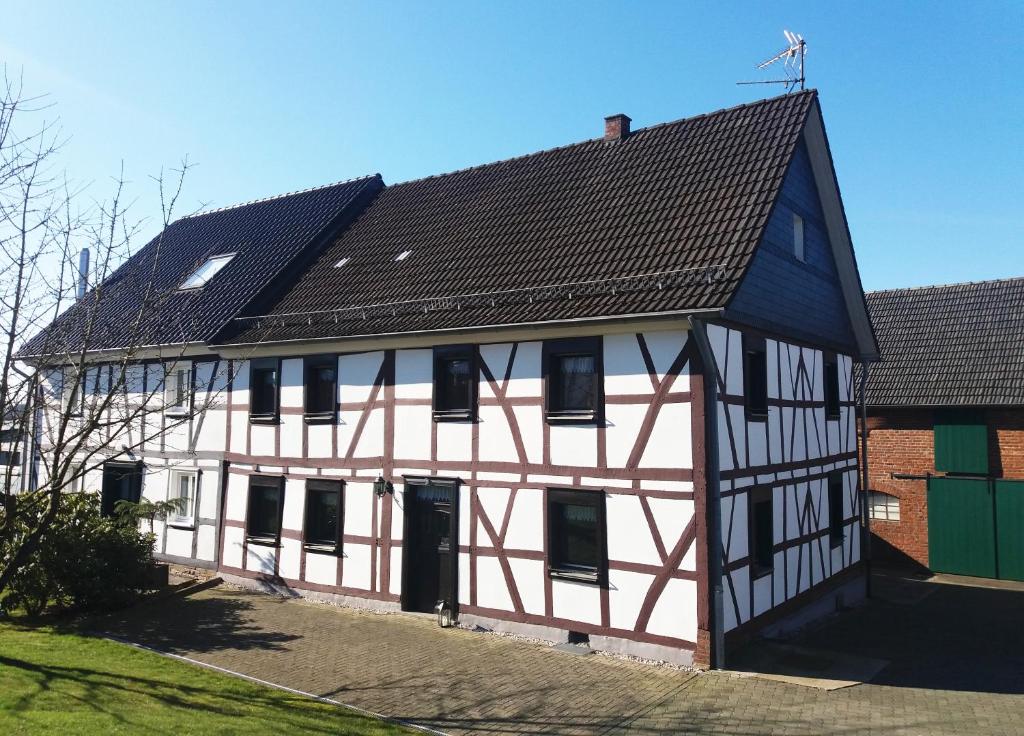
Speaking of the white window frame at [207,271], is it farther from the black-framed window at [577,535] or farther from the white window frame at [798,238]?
the white window frame at [798,238]

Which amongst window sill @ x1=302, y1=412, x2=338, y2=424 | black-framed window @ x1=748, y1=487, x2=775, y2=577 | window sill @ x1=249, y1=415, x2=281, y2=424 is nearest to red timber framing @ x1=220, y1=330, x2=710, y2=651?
window sill @ x1=302, y1=412, x2=338, y2=424

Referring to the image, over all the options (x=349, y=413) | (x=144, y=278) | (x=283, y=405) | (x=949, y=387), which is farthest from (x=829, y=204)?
(x=144, y=278)

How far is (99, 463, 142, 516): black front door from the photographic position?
61.4 feet

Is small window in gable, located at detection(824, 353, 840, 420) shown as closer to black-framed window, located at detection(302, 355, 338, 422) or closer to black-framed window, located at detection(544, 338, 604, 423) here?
black-framed window, located at detection(544, 338, 604, 423)

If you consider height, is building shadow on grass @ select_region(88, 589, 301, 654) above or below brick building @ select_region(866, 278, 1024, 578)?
below

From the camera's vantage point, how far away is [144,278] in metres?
22.0

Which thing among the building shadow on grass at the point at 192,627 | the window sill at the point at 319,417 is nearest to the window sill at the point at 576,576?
the building shadow on grass at the point at 192,627

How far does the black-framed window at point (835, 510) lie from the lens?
16.2m

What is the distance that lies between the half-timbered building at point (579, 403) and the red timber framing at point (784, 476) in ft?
0.21

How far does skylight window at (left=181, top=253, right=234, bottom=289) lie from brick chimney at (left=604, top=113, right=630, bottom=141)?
34.3ft

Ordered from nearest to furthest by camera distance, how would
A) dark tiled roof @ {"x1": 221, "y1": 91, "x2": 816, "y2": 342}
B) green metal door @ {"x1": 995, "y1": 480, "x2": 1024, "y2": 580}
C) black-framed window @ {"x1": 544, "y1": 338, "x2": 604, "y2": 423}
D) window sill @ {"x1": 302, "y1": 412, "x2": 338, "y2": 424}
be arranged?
black-framed window @ {"x1": 544, "y1": 338, "x2": 604, "y2": 423} → dark tiled roof @ {"x1": 221, "y1": 91, "x2": 816, "y2": 342} → window sill @ {"x1": 302, "y1": 412, "x2": 338, "y2": 424} → green metal door @ {"x1": 995, "y1": 480, "x2": 1024, "y2": 580}

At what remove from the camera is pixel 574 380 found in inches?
500

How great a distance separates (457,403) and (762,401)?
17.2 ft

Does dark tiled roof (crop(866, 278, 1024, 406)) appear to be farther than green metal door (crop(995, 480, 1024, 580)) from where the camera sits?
Yes
